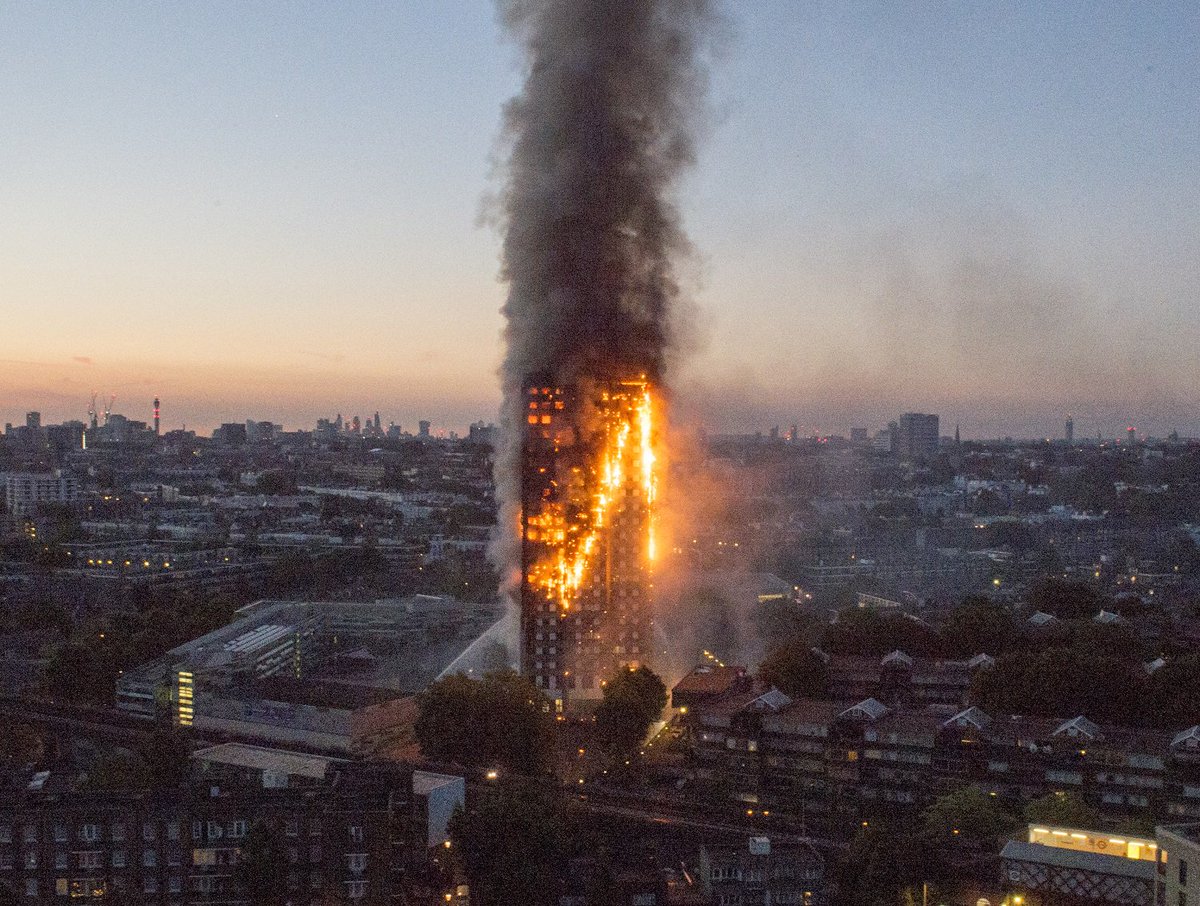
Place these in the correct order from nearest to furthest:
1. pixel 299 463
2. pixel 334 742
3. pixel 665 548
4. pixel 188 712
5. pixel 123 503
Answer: pixel 334 742
pixel 188 712
pixel 665 548
pixel 123 503
pixel 299 463

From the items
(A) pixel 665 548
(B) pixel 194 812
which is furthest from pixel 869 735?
(A) pixel 665 548

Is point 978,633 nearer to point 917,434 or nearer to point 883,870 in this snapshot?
point 883,870

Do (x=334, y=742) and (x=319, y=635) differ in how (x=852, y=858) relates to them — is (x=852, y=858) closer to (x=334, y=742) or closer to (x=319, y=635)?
(x=334, y=742)

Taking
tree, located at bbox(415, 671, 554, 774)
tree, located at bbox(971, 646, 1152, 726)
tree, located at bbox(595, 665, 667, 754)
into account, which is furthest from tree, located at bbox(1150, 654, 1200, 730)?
tree, located at bbox(415, 671, 554, 774)

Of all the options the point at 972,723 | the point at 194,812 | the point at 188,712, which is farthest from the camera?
the point at 188,712

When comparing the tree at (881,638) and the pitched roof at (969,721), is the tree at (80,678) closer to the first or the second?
the tree at (881,638)

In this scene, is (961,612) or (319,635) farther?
(319,635)

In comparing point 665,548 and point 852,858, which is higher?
point 665,548

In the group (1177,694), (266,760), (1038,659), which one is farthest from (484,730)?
(1177,694)
